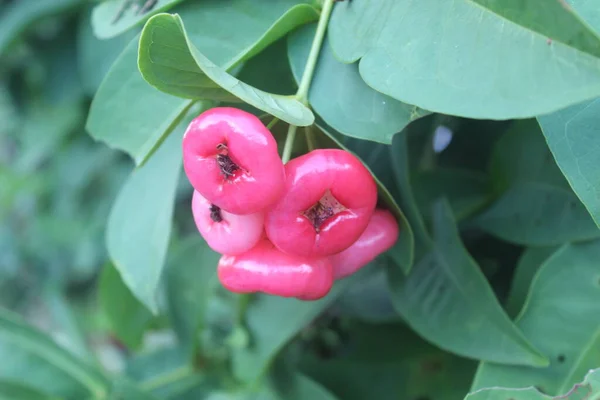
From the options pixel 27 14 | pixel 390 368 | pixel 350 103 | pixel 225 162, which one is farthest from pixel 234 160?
pixel 27 14

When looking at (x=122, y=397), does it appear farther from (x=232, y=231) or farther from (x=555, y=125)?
(x=555, y=125)

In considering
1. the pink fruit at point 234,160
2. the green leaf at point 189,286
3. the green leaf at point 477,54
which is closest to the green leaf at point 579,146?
the green leaf at point 477,54

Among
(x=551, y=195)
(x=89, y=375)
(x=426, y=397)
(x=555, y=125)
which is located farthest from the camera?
(x=89, y=375)

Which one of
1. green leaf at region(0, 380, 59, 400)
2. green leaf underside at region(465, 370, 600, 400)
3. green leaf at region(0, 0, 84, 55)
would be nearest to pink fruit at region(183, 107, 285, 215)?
green leaf underside at region(465, 370, 600, 400)

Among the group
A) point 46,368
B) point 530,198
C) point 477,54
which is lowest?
point 46,368

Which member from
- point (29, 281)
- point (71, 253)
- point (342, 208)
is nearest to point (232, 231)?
point (342, 208)

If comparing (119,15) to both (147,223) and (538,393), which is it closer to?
(147,223)
